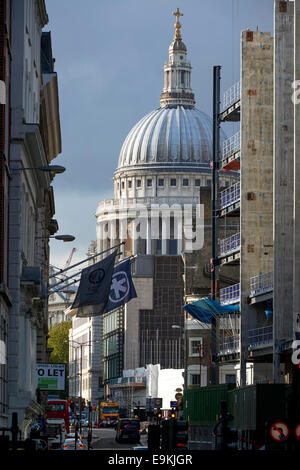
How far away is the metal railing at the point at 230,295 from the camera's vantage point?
89.0m

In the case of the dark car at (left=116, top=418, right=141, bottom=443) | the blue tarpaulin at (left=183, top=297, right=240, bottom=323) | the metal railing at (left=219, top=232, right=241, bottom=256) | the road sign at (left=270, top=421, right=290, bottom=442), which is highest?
the metal railing at (left=219, top=232, right=241, bottom=256)

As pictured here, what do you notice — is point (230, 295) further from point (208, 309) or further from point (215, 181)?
point (215, 181)

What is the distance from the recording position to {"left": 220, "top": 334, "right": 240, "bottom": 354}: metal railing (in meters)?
87.7

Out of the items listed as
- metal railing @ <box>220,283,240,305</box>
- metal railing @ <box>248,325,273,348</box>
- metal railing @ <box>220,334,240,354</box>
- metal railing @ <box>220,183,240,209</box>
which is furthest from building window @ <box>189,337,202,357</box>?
metal railing @ <box>248,325,273,348</box>

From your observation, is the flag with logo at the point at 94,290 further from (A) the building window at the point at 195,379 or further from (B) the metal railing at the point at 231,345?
(A) the building window at the point at 195,379

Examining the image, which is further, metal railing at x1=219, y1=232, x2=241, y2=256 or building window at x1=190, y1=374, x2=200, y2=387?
building window at x1=190, y1=374, x2=200, y2=387

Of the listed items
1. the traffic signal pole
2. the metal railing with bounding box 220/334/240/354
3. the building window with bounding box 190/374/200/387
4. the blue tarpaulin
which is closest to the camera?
the metal railing with bounding box 220/334/240/354

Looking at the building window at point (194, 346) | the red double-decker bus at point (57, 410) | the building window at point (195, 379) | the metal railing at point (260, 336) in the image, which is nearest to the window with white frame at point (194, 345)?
the building window at point (194, 346)

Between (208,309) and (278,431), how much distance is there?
69.6m

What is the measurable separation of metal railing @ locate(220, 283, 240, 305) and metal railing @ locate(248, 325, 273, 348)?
5056 mm

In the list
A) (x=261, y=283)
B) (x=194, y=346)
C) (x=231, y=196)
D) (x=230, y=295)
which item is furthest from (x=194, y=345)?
(x=261, y=283)

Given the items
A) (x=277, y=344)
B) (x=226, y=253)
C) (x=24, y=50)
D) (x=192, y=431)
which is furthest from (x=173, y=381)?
(x=24, y=50)

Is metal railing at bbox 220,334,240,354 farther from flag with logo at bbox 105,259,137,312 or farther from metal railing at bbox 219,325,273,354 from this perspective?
flag with logo at bbox 105,259,137,312

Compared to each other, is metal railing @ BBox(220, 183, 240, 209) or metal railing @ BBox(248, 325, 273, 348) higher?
metal railing @ BBox(220, 183, 240, 209)
